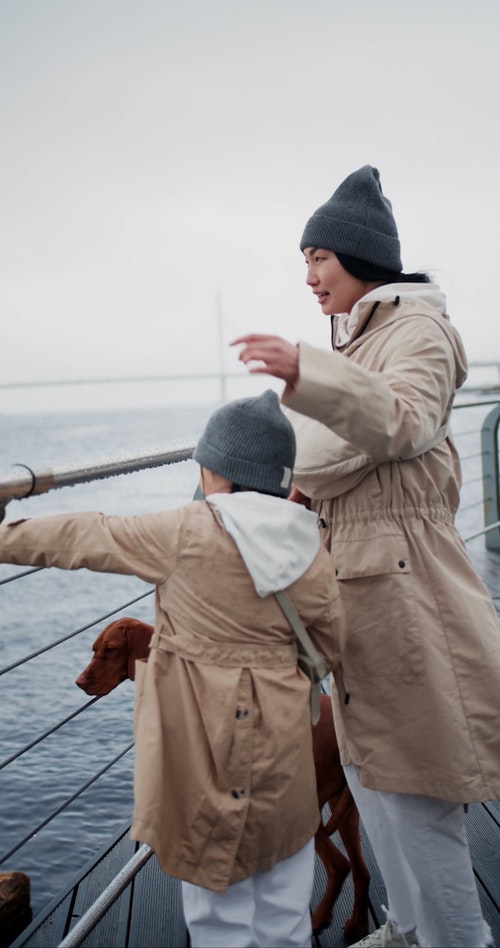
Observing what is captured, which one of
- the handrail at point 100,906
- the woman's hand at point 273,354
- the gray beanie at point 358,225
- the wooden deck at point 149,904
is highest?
the gray beanie at point 358,225

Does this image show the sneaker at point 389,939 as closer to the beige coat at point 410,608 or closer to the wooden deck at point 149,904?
the wooden deck at point 149,904

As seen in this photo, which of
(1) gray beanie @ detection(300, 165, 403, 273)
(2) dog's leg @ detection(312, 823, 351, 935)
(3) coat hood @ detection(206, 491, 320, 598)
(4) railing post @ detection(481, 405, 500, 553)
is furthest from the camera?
(4) railing post @ detection(481, 405, 500, 553)

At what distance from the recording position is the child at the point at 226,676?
1.07 meters

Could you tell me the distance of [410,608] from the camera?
1.19 m

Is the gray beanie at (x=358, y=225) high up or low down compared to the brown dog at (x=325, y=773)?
up

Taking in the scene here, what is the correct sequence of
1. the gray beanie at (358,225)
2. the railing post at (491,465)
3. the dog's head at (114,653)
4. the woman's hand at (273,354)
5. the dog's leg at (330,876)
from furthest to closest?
the railing post at (491,465) < the dog's leg at (330,876) < the dog's head at (114,653) < the gray beanie at (358,225) < the woman's hand at (273,354)

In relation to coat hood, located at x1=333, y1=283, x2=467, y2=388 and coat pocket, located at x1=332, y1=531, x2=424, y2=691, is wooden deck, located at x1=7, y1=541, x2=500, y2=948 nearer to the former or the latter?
coat pocket, located at x1=332, y1=531, x2=424, y2=691

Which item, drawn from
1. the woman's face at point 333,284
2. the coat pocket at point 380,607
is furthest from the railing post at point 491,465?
the coat pocket at point 380,607

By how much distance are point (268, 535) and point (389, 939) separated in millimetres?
822

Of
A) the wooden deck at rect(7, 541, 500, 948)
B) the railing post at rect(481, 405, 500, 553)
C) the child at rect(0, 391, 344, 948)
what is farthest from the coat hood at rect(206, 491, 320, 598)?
the railing post at rect(481, 405, 500, 553)

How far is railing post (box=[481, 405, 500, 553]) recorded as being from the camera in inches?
159

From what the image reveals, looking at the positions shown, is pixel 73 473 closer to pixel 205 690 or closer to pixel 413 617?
pixel 205 690

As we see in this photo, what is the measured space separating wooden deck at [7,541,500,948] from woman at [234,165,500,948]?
0.39 m

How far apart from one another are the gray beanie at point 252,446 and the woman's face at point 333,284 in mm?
273
